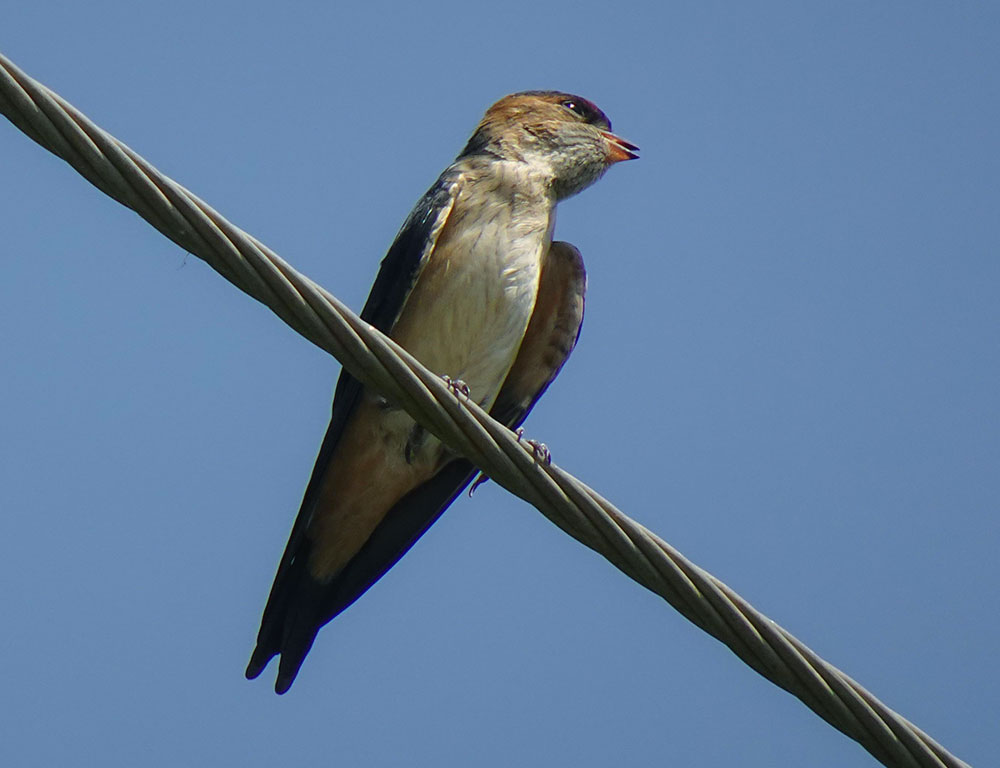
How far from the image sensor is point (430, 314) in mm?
6117

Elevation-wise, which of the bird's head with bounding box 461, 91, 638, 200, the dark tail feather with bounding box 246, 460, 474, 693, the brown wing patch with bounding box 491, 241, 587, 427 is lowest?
the dark tail feather with bounding box 246, 460, 474, 693

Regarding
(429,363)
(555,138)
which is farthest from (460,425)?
(555,138)

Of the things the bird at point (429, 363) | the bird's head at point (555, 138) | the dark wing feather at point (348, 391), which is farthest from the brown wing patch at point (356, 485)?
the bird's head at point (555, 138)

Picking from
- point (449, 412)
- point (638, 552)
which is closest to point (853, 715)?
point (638, 552)

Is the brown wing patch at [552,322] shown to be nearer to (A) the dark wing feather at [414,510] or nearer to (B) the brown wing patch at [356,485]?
(A) the dark wing feather at [414,510]

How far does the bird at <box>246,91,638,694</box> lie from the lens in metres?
5.99

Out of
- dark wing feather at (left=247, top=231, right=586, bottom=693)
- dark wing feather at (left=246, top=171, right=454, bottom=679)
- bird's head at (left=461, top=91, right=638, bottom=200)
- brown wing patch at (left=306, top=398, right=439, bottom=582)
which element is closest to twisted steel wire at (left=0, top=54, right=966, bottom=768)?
dark wing feather at (left=246, top=171, right=454, bottom=679)

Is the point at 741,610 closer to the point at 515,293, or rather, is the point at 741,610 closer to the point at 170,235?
the point at 170,235

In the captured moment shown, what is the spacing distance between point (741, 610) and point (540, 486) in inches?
24.2

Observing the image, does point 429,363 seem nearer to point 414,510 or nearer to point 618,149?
point 414,510

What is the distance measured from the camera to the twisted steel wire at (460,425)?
306cm

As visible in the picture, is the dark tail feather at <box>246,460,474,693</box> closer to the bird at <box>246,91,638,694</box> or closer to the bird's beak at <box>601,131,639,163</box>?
the bird at <box>246,91,638,694</box>

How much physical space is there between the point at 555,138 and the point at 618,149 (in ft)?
1.40

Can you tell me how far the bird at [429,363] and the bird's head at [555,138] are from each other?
10.3 inches
